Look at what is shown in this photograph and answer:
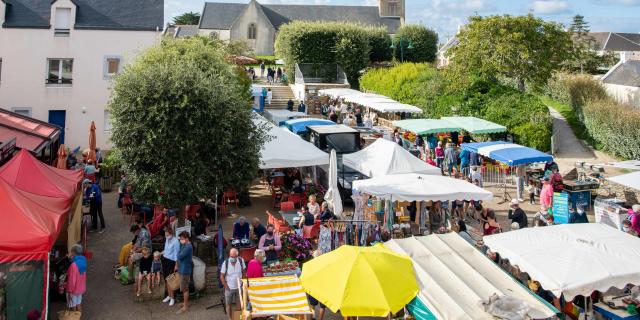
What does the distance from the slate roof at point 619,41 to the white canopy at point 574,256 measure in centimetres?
6516

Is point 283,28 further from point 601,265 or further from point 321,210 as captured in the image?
point 601,265

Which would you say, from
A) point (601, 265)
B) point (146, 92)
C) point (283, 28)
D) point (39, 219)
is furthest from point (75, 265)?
point (283, 28)

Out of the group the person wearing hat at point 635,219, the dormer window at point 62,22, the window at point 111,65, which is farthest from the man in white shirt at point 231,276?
the dormer window at point 62,22

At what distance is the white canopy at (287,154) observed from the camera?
15.5 meters

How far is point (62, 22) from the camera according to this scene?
24828 millimetres

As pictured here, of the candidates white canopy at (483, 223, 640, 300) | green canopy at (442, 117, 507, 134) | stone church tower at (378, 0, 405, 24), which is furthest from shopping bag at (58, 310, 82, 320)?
stone church tower at (378, 0, 405, 24)

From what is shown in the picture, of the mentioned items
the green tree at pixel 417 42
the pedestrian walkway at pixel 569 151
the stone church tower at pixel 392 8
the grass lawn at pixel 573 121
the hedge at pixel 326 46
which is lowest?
the pedestrian walkway at pixel 569 151

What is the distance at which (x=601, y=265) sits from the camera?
835 centimetres

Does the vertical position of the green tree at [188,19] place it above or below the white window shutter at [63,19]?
above

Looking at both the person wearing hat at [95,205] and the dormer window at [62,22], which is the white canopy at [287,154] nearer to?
the person wearing hat at [95,205]

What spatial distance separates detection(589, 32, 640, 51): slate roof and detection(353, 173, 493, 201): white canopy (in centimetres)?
6261

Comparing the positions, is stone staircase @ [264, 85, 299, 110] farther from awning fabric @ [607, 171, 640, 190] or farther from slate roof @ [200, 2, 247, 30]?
slate roof @ [200, 2, 247, 30]

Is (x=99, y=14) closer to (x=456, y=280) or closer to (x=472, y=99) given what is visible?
(x=472, y=99)

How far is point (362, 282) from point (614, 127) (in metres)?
19.8
